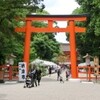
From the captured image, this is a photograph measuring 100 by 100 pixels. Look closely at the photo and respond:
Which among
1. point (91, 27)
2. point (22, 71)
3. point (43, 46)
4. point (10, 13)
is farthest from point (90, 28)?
Result: point (43, 46)

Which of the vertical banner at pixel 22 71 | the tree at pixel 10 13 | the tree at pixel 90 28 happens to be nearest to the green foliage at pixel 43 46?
the tree at pixel 90 28

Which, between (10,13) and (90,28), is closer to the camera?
(10,13)

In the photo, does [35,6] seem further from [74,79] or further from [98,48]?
[98,48]

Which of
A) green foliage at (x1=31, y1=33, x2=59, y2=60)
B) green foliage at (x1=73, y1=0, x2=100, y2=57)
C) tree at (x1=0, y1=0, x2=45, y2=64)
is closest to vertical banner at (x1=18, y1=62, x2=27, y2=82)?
tree at (x1=0, y1=0, x2=45, y2=64)

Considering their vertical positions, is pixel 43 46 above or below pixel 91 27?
above

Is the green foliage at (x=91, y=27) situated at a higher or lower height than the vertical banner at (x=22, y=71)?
higher

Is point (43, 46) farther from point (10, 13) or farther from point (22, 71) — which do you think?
point (10, 13)

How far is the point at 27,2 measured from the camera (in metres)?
35.9

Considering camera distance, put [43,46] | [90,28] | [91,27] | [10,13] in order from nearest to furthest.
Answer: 1. [10,13]
2. [91,27]
3. [90,28]
4. [43,46]

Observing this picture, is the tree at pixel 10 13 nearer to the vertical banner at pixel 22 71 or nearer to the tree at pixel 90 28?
the vertical banner at pixel 22 71

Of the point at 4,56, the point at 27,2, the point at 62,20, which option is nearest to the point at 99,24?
the point at 62,20

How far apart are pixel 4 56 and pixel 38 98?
2776 centimetres

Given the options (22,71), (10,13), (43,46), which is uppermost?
(43,46)

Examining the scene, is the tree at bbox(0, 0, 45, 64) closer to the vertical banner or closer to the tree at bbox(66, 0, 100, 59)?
the vertical banner
